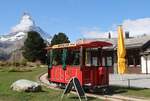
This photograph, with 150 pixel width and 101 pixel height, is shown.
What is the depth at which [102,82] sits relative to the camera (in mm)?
23938

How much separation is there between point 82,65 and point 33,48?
48707mm

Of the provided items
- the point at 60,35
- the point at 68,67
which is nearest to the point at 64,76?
the point at 68,67

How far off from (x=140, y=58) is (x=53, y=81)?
838 inches

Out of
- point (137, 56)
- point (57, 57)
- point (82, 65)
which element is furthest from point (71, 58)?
point (137, 56)

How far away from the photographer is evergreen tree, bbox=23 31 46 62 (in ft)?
232

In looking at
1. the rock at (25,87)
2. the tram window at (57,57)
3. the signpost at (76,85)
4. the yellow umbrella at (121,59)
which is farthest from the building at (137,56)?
the signpost at (76,85)

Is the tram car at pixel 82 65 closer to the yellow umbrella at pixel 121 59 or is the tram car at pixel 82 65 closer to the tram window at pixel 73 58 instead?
the tram window at pixel 73 58

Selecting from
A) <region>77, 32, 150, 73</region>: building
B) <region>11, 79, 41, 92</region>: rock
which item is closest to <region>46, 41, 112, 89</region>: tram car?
<region>11, 79, 41, 92</region>: rock

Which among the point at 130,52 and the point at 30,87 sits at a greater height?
the point at 130,52

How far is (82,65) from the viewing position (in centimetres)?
2345

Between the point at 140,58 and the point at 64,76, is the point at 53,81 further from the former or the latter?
the point at 140,58

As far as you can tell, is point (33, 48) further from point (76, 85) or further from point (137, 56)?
point (76, 85)

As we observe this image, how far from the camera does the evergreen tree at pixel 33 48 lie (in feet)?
232

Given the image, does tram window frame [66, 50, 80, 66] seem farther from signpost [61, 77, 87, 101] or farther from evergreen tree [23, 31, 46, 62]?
evergreen tree [23, 31, 46, 62]
